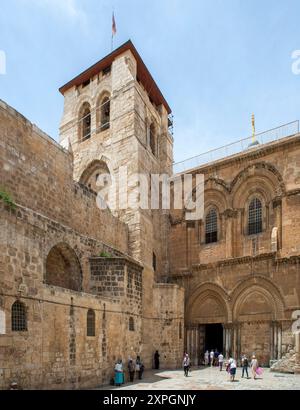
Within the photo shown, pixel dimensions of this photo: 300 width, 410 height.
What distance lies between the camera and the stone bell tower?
854 inches

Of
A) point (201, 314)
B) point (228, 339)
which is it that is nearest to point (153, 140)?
point (201, 314)

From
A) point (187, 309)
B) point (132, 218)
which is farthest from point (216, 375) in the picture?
point (132, 218)

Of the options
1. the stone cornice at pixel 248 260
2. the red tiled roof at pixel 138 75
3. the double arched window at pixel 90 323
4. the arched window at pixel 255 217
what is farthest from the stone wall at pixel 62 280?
the red tiled roof at pixel 138 75

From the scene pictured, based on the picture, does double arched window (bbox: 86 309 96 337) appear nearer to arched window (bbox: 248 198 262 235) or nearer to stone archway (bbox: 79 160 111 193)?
stone archway (bbox: 79 160 111 193)

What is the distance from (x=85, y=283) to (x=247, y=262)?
8922 millimetres

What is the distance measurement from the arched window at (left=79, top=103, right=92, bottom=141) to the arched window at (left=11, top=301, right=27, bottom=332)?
54.6ft

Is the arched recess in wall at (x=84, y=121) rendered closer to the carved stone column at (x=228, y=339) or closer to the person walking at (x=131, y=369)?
the carved stone column at (x=228, y=339)

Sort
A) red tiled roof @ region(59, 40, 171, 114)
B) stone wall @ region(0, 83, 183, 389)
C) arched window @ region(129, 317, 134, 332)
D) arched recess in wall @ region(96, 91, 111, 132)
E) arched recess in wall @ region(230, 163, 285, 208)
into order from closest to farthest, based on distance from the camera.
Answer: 1. stone wall @ region(0, 83, 183, 389)
2. arched window @ region(129, 317, 134, 332)
3. arched recess in wall @ region(230, 163, 285, 208)
4. red tiled roof @ region(59, 40, 171, 114)
5. arched recess in wall @ region(96, 91, 111, 132)

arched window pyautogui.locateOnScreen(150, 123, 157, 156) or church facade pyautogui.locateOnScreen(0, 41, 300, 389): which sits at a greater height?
arched window pyautogui.locateOnScreen(150, 123, 157, 156)

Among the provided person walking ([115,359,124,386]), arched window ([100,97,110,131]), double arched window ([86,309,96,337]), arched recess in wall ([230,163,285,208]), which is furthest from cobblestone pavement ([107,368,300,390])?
arched window ([100,97,110,131])

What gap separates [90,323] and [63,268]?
2199mm

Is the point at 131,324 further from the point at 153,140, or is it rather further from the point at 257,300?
the point at 153,140

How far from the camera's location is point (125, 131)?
74.1 feet
